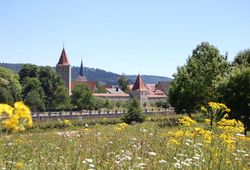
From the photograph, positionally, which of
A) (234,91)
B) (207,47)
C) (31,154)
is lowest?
(31,154)

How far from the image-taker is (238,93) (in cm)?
1939

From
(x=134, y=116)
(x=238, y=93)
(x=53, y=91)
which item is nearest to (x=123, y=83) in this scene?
(x=53, y=91)

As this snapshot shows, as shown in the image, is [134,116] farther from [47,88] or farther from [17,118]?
[47,88]

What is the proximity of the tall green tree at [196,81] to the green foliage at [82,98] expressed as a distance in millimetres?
55053

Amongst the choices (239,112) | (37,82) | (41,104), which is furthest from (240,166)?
(37,82)

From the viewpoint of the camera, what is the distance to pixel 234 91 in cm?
1959

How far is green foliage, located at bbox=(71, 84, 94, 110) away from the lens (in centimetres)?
9336

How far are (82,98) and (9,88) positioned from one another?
16.9 meters

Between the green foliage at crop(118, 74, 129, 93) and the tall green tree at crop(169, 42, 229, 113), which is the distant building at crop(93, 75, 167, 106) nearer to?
the green foliage at crop(118, 74, 129, 93)

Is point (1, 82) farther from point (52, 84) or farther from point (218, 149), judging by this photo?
point (218, 149)

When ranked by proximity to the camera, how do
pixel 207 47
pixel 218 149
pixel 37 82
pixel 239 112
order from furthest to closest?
1. pixel 37 82
2. pixel 207 47
3. pixel 239 112
4. pixel 218 149

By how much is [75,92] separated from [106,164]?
89.2 metres

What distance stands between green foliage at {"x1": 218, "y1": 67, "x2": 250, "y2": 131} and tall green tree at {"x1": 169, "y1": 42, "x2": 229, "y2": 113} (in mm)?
15363

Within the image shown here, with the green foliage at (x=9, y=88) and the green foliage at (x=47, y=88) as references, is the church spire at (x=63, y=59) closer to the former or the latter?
the green foliage at (x=9, y=88)
